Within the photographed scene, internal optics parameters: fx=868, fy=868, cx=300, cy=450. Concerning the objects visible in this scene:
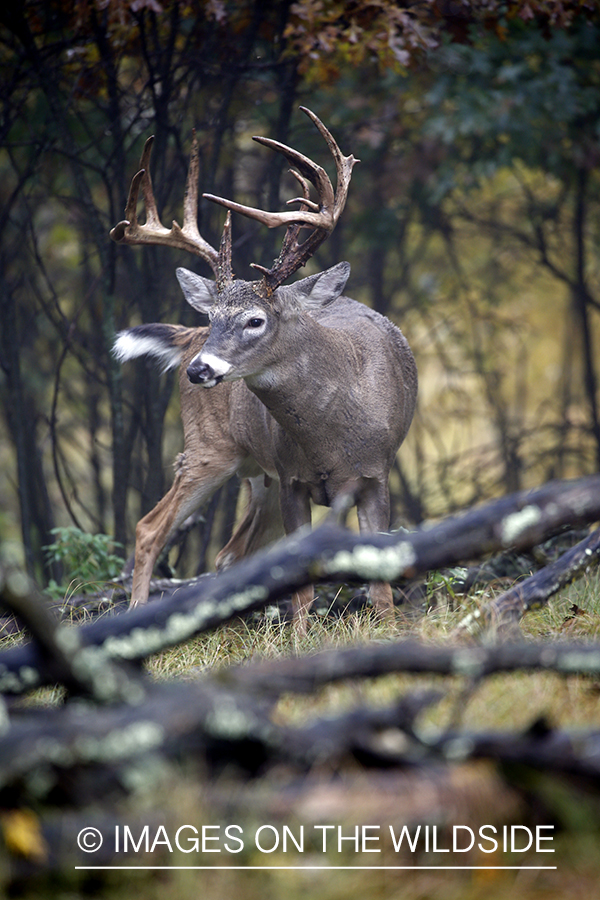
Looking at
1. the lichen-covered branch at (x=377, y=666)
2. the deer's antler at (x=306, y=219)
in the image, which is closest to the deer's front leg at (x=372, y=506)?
the deer's antler at (x=306, y=219)

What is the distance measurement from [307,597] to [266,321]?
1.36 m

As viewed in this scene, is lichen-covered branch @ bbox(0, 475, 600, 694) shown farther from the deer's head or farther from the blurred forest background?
the blurred forest background

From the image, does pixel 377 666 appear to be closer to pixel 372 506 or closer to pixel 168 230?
pixel 372 506

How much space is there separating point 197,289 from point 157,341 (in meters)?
0.61

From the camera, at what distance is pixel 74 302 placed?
8.91 metres

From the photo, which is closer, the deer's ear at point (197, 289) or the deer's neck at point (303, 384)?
the deer's neck at point (303, 384)

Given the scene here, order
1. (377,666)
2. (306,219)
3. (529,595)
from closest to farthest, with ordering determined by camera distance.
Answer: (377,666), (529,595), (306,219)

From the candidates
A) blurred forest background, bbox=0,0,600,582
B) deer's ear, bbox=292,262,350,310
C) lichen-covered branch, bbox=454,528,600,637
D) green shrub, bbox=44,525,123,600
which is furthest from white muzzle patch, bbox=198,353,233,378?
blurred forest background, bbox=0,0,600,582

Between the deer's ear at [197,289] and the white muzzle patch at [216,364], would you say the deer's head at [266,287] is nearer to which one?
the white muzzle patch at [216,364]

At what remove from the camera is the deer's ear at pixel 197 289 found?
15.1 ft

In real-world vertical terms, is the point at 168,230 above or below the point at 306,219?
below

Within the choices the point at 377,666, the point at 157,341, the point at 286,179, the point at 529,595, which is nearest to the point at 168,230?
the point at 157,341

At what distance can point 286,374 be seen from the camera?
4254 mm

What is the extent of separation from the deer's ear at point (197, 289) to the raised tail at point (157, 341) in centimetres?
42
